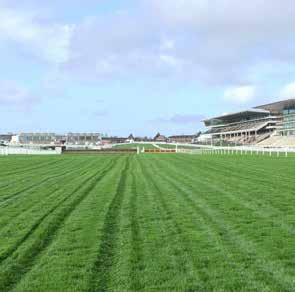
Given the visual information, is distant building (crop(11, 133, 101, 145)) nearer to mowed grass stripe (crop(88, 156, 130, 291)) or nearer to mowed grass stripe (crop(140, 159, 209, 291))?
mowed grass stripe (crop(88, 156, 130, 291))

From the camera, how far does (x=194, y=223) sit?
9828 mm

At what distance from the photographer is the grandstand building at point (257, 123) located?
125 m

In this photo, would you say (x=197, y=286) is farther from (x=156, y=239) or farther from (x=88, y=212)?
(x=88, y=212)

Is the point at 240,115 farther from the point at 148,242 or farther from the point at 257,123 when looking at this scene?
the point at 148,242

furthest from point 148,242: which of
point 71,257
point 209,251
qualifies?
point 71,257

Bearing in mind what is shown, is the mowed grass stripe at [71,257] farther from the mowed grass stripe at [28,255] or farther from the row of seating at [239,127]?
the row of seating at [239,127]

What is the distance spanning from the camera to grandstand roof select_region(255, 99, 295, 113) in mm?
121262

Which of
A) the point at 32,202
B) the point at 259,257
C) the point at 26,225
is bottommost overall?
the point at 259,257

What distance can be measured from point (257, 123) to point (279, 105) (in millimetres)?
20258

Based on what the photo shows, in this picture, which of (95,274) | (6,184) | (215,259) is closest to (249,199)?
(215,259)

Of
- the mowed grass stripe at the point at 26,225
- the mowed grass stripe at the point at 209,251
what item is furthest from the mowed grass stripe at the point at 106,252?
the mowed grass stripe at the point at 26,225

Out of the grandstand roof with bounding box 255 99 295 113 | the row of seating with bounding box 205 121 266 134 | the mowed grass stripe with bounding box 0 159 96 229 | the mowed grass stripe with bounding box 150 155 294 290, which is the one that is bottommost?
the mowed grass stripe with bounding box 150 155 294 290

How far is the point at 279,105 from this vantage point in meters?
129

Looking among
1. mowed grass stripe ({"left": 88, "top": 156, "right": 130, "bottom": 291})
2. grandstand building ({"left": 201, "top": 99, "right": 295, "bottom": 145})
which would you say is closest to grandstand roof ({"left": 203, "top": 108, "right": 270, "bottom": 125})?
grandstand building ({"left": 201, "top": 99, "right": 295, "bottom": 145})
